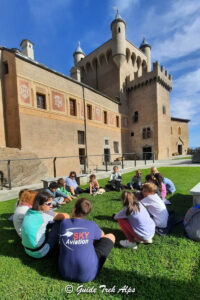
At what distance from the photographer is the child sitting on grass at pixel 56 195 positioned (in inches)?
181

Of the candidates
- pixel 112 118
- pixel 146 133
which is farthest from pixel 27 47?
pixel 146 133

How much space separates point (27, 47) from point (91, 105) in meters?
10.3

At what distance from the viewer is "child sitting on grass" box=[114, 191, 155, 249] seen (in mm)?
2369

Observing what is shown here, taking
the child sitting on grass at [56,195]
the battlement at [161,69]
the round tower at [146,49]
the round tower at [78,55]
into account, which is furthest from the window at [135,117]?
the child sitting on grass at [56,195]

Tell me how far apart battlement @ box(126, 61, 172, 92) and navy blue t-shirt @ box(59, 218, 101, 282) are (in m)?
25.3

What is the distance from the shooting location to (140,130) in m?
24.6

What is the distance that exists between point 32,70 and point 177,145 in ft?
101

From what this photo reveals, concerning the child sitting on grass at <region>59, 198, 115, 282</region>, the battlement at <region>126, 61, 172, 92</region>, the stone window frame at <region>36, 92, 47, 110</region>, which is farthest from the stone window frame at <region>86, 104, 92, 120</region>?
the child sitting on grass at <region>59, 198, 115, 282</region>

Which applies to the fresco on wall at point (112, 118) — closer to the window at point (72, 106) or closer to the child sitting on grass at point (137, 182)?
the window at point (72, 106)

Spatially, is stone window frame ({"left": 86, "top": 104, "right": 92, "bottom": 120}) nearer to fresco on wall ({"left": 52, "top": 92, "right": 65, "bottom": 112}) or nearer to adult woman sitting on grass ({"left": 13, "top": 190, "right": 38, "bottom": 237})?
fresco on wall ({"left": 52, "top": 92, "right": 65, "bottom": 112})

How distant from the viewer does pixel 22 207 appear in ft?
8.52

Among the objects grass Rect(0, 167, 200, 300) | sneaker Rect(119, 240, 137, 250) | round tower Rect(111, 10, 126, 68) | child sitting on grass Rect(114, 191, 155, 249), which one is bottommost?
grass Rect(0, 167, 200, 300)

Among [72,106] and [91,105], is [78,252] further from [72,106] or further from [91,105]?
[91,105]

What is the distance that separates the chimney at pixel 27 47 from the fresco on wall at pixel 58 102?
7.12 metres
